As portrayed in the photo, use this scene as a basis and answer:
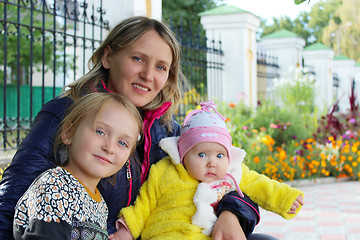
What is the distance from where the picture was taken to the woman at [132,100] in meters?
1.62

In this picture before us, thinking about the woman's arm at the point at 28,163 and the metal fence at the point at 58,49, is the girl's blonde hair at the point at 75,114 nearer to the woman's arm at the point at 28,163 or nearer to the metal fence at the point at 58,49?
the woman's arm at the point at 28,163

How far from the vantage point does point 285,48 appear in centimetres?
1245

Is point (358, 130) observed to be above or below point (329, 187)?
above

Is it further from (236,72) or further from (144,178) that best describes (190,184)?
(236,72)

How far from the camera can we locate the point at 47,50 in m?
14.8

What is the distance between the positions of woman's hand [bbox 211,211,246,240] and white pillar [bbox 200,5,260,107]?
6738 millimetres

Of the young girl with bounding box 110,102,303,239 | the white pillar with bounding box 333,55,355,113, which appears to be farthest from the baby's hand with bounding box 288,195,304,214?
the white pillar with bounding box 333,55,355,113

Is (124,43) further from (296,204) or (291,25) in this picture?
(291,25)

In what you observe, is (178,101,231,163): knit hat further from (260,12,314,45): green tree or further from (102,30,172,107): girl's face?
(260,12,314,45): green tree

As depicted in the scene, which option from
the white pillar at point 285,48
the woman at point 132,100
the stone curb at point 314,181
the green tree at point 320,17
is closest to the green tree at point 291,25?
the green tree at point 320,17

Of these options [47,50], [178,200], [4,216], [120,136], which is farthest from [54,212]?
[47,50]

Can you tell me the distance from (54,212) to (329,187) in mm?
5933

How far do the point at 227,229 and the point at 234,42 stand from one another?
7348 mm

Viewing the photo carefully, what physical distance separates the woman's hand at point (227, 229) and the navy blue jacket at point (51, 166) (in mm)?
46
